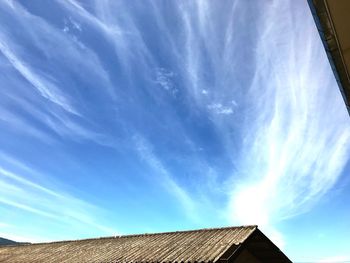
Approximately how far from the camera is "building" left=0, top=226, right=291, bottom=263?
994 centimetres

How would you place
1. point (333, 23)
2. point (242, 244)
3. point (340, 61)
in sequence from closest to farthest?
point (333, 23)
point (340, 61)
point (242, 244)

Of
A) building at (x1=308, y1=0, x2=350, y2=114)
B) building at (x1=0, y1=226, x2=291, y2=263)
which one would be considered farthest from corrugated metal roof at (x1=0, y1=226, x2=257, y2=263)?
building at (x1=308, y1=0, x2=350, y2=114)

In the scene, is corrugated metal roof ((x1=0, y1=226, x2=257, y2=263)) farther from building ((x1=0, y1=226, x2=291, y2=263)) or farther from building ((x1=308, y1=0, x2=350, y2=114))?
building ((x1=308, y1=0, x2=350, y2=114))

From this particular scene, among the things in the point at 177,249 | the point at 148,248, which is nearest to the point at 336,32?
the point at 177,249

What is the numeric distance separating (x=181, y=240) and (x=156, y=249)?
117 centimetres

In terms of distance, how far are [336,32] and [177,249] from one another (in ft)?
31.1

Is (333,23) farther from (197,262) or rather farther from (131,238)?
(131,238)

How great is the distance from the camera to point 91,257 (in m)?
12.7

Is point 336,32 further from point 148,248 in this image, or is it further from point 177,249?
point 148,248

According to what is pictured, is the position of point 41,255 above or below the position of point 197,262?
above

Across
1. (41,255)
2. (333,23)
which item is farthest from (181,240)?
(333,23)

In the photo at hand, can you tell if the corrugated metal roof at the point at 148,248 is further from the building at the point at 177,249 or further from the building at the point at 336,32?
the building at the point at 336,32

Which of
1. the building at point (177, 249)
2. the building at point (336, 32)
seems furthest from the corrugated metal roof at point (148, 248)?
the building at point (336, 32)

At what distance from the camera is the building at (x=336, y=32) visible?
371cm
